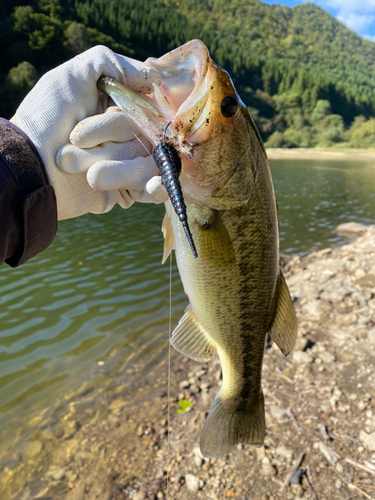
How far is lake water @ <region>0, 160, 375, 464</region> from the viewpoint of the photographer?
5.27 metres

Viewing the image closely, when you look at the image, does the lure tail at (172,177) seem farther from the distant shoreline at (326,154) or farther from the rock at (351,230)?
the distant shoreline at (326,154)

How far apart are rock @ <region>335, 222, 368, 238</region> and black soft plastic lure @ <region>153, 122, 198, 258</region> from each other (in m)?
14.1

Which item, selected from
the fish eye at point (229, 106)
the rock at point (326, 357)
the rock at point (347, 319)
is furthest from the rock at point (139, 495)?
the rock at point (347, 319)

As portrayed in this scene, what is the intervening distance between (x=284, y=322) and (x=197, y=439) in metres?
2.43

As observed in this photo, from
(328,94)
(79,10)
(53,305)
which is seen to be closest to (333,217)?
(53,305)

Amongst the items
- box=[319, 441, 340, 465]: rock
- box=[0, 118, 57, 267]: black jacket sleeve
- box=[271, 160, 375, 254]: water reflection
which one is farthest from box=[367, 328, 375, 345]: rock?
box=[271, 160, 375, 254]: water reflection

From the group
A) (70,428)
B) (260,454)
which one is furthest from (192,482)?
(70,428)

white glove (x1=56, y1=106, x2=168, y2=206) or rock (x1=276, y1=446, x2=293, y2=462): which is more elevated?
white glove (x1=56, y1=106, x2=168, y2=206)

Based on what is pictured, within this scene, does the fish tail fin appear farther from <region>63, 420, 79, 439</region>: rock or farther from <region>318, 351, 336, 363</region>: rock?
<region>318, 351, 336, 363</region>: rock

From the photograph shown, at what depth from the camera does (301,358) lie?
495 centimetres

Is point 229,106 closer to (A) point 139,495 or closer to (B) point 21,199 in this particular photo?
(B) point 21,199

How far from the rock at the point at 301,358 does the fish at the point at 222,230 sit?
269 centimetres

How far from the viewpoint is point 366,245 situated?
35.0 ft

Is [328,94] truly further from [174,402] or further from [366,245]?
[174,402]
